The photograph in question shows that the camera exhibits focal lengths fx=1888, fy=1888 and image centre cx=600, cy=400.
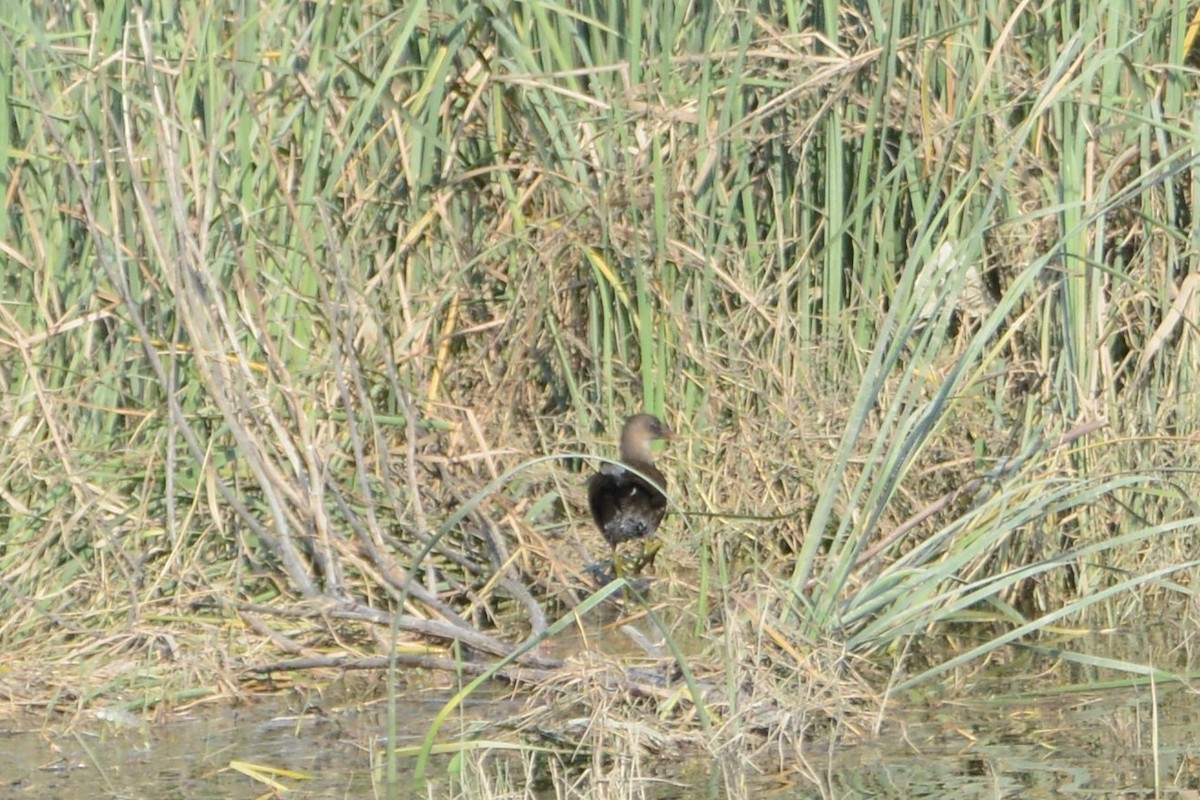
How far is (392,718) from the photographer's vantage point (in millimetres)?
3797

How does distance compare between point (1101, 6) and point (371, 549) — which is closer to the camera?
point (371, 549)

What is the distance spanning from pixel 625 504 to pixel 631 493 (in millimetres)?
63

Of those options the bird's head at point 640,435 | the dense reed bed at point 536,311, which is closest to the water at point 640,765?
the dense reed bed at point 536,311

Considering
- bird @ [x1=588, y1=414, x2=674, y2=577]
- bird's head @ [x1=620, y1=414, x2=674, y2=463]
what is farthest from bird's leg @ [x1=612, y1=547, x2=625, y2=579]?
bird's head @ [x1=620, y1=414, x2=674, y2=463]

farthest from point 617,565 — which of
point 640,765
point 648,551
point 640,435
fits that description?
point 640,765

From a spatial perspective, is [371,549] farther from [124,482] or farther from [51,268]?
[51,268]

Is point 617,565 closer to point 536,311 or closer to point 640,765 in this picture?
point 536,311

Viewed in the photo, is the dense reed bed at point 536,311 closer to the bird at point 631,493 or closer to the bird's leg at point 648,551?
the bird's leg at point 648,551

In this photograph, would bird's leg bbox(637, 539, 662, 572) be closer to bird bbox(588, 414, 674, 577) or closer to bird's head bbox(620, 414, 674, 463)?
bird bbox(588, 414, 674, 577)

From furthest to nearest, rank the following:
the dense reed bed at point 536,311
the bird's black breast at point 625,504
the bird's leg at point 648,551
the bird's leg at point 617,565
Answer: the bird's leg at point 648,551 < the bird's leg at point 617,565 < the bird's black breast at point 625,504 < the dense reed bed at point 536,311

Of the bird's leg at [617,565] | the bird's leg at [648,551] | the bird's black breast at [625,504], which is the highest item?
the bird's black breast at [625,504]

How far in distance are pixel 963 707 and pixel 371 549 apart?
61.1 inches

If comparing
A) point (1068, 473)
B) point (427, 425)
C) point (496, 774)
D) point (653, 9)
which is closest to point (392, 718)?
point (496, 774)

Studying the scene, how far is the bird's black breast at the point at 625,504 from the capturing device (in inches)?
208
